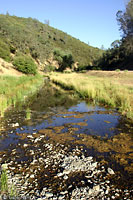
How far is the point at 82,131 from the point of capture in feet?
18.0

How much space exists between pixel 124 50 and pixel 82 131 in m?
40.8

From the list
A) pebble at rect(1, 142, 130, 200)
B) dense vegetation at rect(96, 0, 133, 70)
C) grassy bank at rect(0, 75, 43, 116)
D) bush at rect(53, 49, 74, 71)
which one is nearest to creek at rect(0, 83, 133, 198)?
pebble at rect(1, 142, 130, 200)

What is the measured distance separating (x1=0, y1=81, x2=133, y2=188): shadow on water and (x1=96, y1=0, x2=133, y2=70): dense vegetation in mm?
30243

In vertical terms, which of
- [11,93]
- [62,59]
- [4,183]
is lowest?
[4,183]

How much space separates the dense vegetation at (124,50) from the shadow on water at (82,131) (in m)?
30.2

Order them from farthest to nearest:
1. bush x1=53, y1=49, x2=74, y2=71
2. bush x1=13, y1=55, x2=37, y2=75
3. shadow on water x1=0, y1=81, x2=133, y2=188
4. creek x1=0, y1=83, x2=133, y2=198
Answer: bush x1=53, y1=49, x2=74, y2=71, bush x1=13, y1=55, x2=37, y2=75, shadow on water x1=0, y1=81, x2=133, y2=188, creek x1=0, y1=83, x2=133, y2=198

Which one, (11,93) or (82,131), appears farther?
(11,93)

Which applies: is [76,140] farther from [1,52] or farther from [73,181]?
[1,52]

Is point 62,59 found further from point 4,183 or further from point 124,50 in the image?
point 4,183

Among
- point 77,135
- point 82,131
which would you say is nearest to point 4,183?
point 77,135

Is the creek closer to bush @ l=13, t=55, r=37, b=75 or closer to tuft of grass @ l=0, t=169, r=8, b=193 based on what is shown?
tuft of grass @ l=0, t=169, r=8, b=193

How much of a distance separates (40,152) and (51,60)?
53142mm

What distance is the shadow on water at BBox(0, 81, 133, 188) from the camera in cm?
416

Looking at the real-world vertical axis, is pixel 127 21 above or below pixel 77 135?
above
